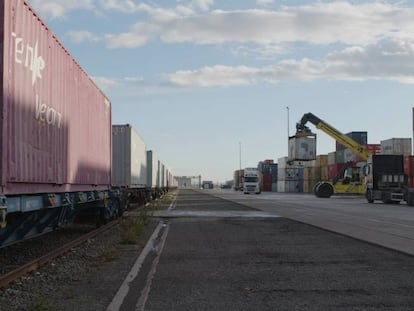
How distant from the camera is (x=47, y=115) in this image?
973cm

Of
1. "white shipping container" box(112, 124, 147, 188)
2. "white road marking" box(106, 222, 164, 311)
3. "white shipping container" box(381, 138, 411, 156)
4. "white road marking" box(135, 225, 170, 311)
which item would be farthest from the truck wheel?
"white road marking" box(135, 225, 170, 311)

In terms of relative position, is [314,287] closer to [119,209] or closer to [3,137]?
[3,137]

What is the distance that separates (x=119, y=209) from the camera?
20984 millimetres

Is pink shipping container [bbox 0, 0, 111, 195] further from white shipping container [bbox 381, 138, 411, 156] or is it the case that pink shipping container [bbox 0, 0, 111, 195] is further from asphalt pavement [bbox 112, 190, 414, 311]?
white shipping container [bbox 381, 138, 411, 156]

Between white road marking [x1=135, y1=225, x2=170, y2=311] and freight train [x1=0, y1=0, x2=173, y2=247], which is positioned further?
freight train [x1=0, y1=0, x2=173, y2=247]

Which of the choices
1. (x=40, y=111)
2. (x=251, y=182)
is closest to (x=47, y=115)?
(x=40, y=111)

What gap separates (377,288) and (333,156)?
2967 inches

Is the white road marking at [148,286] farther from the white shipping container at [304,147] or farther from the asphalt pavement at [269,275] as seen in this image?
the white shipping container at [304,147]

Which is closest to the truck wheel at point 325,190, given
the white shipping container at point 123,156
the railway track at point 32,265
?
the white shipping container at point 123,156

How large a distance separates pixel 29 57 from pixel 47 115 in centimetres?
140

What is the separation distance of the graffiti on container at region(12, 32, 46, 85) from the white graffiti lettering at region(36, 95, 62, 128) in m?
0.46

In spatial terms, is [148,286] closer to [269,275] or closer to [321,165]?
[269,275]

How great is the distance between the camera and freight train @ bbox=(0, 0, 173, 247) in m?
7.61

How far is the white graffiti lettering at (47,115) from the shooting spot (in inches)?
357
